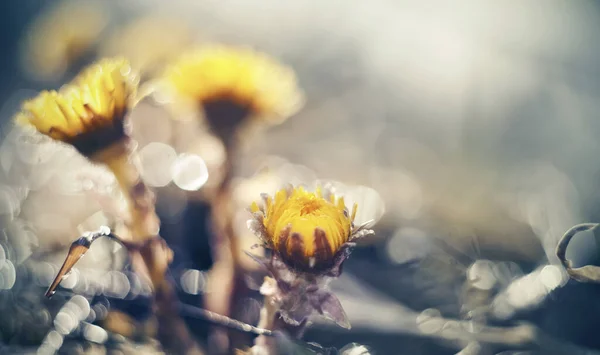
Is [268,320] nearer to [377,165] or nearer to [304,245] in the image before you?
[304,245]

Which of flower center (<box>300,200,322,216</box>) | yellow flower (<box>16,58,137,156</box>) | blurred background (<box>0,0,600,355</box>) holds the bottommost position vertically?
blurred background (<box>0,0,600,355</box>)

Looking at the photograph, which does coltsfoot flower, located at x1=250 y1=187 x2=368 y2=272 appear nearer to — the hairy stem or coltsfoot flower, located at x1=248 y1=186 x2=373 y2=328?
coltsfoot flower, located at x1=248 y1=186 x2=373 y2=328

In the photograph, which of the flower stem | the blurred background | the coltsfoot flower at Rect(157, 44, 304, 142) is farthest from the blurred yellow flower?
the flower stem

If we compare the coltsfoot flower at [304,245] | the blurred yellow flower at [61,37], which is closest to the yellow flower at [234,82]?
the coltsfoot flower at [304,245]

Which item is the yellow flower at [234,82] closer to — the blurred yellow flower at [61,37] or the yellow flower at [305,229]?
the yellow flower at [305,229]

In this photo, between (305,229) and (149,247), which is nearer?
(305,229)

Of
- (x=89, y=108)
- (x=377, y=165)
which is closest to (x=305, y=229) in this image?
(x=89, y=108)

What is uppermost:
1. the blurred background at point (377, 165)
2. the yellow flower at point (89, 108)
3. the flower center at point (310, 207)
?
the yellow flower at point (89, 108)

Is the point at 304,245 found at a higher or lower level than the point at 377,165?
higher
